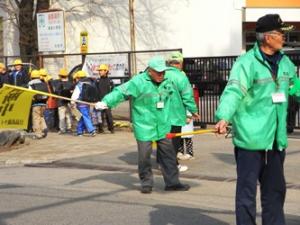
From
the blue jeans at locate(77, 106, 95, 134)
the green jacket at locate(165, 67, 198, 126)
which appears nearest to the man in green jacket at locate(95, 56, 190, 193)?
the green jacket at locate(165, 67, 198, 126)

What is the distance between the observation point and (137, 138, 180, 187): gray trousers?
813cm

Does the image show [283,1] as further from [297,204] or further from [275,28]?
[275,28]

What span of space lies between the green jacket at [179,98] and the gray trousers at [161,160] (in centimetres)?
74

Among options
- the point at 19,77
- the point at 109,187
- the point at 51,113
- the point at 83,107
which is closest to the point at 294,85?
the point at 109,187

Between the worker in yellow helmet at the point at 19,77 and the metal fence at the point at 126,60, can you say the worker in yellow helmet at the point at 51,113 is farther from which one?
the metal fence at the point at 126,60

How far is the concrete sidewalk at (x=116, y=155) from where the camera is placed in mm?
9617

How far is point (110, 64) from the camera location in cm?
1717

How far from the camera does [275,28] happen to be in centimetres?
500

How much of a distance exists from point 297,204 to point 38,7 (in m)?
17.5

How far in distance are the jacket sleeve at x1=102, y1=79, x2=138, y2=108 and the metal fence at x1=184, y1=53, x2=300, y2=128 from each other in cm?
709

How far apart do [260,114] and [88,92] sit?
1037cm

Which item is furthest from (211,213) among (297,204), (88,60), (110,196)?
(88,60)


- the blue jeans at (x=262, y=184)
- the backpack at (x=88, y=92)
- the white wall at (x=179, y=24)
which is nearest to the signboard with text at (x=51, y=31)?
→ the backpack at (x=88, y=92)

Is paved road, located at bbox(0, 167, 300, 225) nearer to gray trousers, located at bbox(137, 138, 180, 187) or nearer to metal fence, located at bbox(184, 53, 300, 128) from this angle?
gray trousers, located at bbox(137, 138, 180, 187)
